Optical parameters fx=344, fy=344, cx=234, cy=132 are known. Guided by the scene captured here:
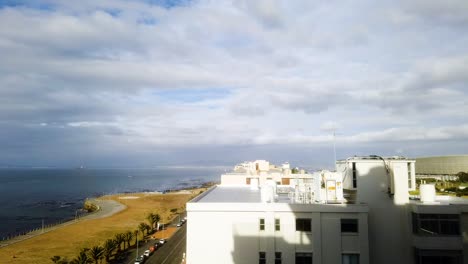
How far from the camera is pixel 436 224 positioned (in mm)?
24953

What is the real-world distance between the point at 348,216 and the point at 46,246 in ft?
228

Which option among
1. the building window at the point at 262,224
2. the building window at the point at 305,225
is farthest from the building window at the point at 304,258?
the building window at the point at 262,224

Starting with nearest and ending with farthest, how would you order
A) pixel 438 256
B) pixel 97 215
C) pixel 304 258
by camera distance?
pixel 438 256 < pixel 304 258 < pixel 97 215

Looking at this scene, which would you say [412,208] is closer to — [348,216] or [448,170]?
[348,216]

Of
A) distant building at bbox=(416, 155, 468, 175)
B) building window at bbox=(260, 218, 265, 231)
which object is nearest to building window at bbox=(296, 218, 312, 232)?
building window at bbox=(260, 218, 265, 231)

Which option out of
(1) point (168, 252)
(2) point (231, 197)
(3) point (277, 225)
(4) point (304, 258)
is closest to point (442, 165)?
(1) point (168, 252)

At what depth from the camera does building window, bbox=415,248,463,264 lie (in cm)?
2447

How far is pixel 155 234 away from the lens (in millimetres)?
83562

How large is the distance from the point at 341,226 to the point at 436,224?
6687 mm

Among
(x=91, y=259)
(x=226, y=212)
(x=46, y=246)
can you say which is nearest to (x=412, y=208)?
(x=226, y=212)

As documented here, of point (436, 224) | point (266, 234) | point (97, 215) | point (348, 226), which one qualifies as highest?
point (436, 224)

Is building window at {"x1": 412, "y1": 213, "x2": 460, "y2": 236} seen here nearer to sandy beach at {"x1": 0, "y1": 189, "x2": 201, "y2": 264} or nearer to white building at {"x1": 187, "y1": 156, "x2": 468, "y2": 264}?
white building at {"x1": 187, "y1": 156, "x2": 468, "y2": 264}

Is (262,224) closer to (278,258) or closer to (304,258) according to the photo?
(278,258)

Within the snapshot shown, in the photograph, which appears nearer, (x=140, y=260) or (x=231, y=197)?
(x=231, y=197)
